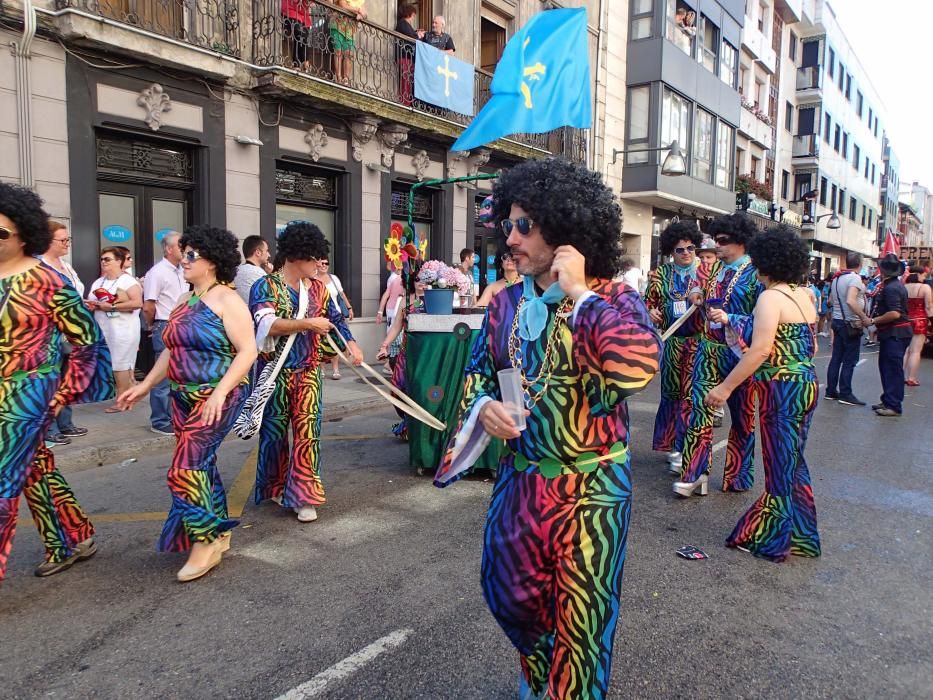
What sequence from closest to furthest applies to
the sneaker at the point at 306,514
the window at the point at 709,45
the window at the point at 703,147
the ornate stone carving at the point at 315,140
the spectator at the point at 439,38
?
the sneaker at the point at 306,514 → the ornate stone carving at the point at 315,140 → the spectator at the point at 439,38 → the window at the point at 703,147 → the window at the point at 709,45

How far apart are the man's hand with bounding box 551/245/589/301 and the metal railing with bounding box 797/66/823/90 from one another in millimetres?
36528

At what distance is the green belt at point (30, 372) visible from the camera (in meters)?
3.22

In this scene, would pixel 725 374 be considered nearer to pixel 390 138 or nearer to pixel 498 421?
pixel 498 421

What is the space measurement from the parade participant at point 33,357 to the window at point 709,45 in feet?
72.5

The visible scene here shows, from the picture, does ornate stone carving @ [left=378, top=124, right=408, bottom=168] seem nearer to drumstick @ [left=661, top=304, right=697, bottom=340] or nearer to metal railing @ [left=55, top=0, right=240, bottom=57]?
metal railing @ [left=55, top=0, right=240, bottom=57]

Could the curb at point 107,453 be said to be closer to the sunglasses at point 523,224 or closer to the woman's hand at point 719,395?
the woman's hand at point 719,395

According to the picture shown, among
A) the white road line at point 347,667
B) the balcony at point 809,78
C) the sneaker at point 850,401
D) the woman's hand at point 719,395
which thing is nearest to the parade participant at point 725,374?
the woman's hand at point 719,395

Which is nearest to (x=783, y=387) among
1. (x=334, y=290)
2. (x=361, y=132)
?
(x=334, y=290)

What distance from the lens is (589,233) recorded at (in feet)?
6.58

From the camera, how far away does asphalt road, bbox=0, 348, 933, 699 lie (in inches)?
108

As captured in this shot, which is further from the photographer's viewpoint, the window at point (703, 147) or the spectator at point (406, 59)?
the window at point (703, 147)

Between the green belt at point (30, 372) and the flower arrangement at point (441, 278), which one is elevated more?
the flower arrangement at point (441, 278)

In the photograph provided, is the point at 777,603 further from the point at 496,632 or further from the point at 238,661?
the point at 238,661

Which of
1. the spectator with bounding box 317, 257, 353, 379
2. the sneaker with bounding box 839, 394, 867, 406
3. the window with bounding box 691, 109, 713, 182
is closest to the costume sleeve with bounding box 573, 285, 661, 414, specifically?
the spectator with bounding box 317, 257, 353, 379
